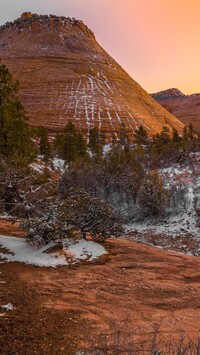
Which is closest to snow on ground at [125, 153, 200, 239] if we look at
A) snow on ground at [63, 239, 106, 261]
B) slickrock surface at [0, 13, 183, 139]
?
snow on ground at [63, 239, 106, 261]

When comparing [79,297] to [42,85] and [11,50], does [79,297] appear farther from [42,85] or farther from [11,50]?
[11,50]

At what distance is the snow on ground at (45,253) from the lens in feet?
41.0

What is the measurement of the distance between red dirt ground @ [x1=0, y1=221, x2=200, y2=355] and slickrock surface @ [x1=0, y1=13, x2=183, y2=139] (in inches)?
2321

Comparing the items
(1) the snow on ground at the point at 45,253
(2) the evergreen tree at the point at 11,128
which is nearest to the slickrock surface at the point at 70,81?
(2) the evergreen tree at the point at 11,128

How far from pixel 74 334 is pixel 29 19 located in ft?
540

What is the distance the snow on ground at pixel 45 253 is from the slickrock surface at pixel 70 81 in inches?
2215

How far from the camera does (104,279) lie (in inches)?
437

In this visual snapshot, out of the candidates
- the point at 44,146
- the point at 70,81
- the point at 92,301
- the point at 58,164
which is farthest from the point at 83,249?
the point at 70,81

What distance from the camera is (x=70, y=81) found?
99.7 meters

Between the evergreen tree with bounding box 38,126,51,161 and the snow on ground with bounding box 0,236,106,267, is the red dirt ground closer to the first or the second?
the snow on ground with bounding box 0,236,106,267

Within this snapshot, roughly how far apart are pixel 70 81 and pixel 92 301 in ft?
319

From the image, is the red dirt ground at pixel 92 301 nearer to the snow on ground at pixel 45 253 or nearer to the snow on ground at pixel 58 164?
the snow on ground at pixel 45 253

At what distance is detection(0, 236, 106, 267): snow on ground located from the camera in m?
12.5

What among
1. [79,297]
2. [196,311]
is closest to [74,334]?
[79,297]
